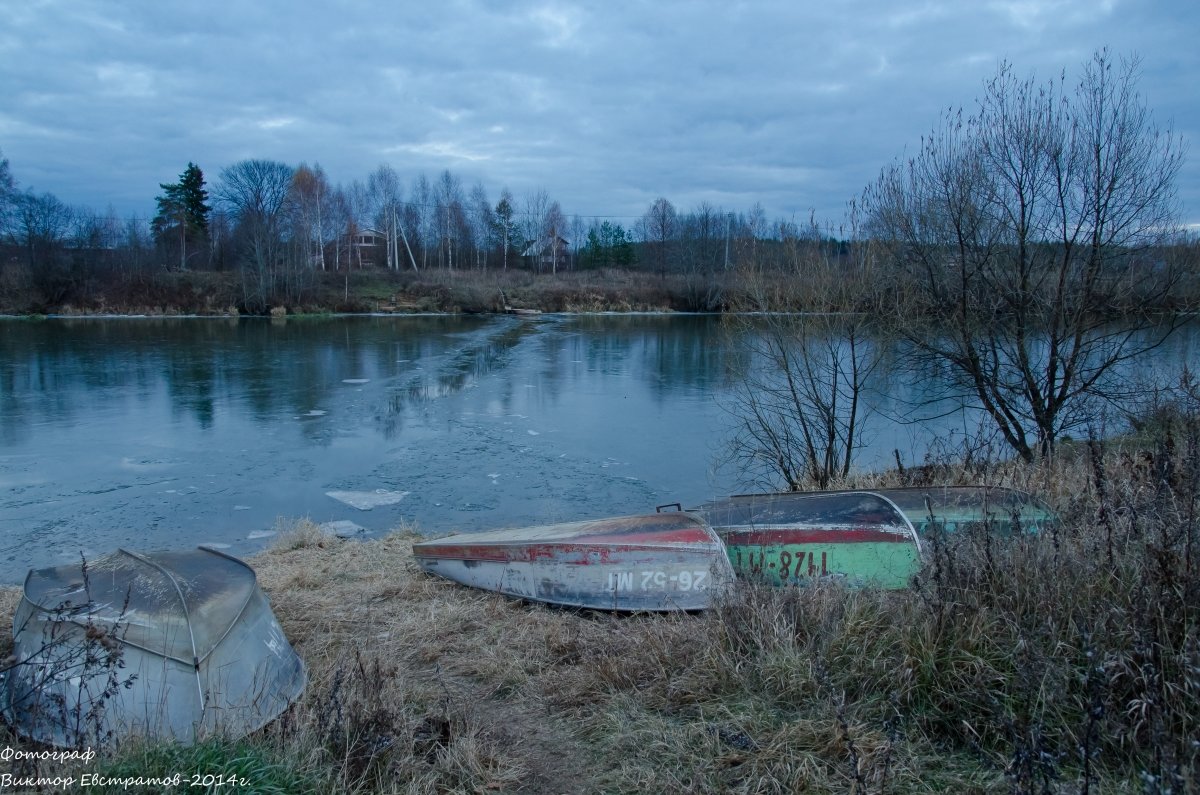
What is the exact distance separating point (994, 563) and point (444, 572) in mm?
4117

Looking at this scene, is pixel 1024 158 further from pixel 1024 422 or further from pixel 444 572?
pixel 444 572

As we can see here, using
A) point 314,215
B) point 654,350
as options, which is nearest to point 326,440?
point 654,350

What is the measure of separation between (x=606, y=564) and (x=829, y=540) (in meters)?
1.55

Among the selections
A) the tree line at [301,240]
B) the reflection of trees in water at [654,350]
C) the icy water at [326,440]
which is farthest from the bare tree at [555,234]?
the icy water at [326,440]

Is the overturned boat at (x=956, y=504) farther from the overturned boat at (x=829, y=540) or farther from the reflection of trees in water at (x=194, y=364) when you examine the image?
the reflection of trees in water at (x=194, y=364)

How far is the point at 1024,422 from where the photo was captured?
1185cm

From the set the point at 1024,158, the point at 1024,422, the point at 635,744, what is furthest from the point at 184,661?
the point at 1024,422

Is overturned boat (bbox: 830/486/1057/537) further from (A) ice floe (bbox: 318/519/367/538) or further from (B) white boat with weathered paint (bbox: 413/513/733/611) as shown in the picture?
(A) ice floe (bbox: 318/519/367/538)

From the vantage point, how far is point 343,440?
13.0 metres

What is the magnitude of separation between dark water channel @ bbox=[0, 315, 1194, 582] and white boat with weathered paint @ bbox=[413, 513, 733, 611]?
106 inches

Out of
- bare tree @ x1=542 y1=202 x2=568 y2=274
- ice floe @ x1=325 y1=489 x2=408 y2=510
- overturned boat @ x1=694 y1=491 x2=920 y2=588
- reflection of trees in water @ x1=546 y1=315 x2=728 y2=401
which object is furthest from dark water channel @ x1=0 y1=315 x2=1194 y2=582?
bare tree @ x1=542 y1=202 x2=568 y2=274

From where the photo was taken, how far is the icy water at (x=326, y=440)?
8969 millimetres

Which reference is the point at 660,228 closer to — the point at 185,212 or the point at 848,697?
the point at 185,212

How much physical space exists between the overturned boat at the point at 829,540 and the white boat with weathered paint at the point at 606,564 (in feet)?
0.94
